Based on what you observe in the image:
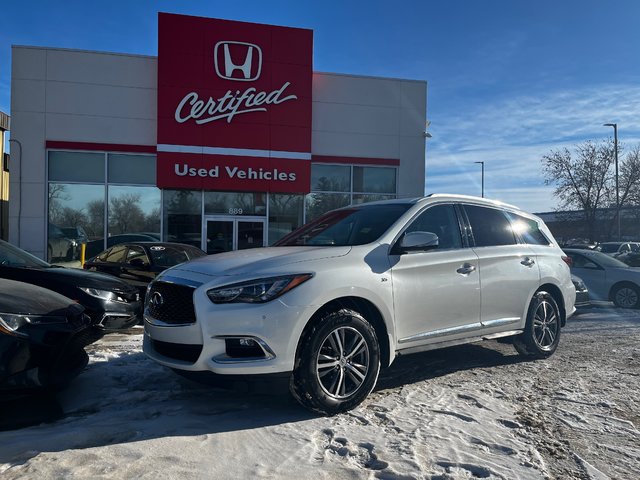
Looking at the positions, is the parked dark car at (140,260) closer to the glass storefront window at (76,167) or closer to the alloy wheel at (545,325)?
the alloy wheel at (545,325)

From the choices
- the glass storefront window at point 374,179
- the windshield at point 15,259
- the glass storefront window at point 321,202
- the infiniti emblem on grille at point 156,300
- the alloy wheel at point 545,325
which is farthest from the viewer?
the glass storefront window at point 374,179

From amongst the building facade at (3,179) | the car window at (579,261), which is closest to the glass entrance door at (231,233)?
the building facade at (3,179)

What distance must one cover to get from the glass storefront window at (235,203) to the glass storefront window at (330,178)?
1.88 meters

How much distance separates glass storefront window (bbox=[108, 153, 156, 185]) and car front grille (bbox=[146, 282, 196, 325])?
502 inches

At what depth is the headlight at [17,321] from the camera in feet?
12.4

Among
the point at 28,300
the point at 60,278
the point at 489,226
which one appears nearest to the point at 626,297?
the point at 489,226

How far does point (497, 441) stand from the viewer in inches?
138

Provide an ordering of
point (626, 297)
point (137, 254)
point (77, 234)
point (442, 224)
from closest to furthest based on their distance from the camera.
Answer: point (442, 224), point (137, 254), point (626, 297), point (77, 234)

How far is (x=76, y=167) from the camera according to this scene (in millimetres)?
15828

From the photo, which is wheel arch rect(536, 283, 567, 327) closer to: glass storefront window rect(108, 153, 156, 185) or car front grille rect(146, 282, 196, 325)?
car front grille rect(146, 282, 196, 325)

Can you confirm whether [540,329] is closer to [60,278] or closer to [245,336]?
[245,336]

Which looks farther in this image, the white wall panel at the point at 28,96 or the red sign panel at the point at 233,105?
the red sign panel at the point at 233,105

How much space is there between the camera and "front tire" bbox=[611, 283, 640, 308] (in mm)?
11906

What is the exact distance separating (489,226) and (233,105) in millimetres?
12272
